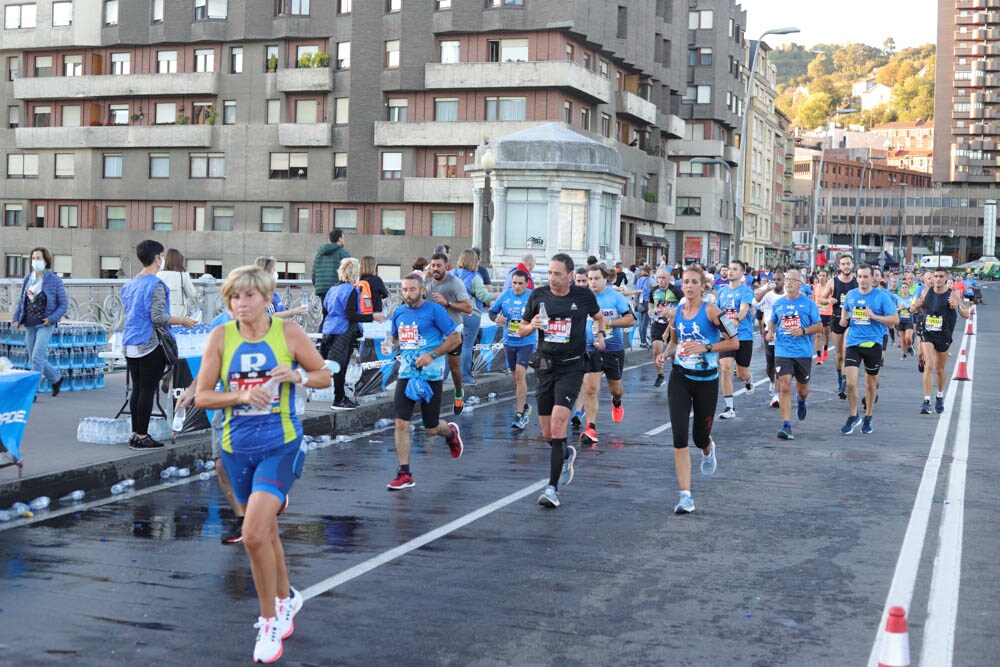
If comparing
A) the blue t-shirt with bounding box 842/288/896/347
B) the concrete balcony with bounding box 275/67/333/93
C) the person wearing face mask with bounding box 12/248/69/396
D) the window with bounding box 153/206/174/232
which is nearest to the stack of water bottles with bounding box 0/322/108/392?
the person wearing face mask with bounding box 12/248/69/396

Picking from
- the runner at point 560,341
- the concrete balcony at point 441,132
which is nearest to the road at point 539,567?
the runner at point 560,341

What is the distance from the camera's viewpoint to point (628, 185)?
64250 mm

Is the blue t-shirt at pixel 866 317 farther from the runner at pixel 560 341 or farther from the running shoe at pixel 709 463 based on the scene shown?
the runner at pixel 560 341

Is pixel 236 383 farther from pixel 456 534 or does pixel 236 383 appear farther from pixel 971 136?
pixel 971 136

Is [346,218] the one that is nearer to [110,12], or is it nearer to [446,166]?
[446,166]

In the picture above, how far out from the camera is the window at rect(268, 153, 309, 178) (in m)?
60.3

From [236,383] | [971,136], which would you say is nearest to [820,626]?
[236,383]

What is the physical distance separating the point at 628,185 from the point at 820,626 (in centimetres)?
5880

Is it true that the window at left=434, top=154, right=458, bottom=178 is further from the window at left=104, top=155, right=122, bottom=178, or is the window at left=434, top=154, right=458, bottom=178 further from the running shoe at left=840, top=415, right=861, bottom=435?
the running shoe at left=840, top=415, right=861, bottom=435

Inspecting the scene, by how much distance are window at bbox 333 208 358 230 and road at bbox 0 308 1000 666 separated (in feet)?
159

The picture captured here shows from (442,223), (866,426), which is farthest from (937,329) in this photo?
(442,223)

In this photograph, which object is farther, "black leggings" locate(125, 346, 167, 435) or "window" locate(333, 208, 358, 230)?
"window" locate(333, 208, 358, 230)

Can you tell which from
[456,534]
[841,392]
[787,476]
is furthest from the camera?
[841,392]

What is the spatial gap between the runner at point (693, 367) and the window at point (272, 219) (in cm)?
5251
